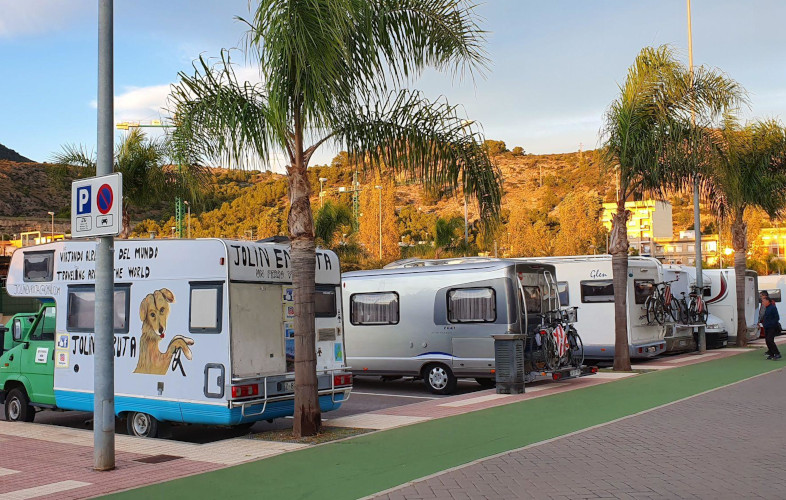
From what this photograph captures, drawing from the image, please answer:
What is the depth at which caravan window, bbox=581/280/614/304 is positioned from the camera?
70.9ft

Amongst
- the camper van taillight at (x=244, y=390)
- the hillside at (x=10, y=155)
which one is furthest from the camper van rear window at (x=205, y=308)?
the hillside at (x=10, y=155)

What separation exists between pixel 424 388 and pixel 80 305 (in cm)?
856

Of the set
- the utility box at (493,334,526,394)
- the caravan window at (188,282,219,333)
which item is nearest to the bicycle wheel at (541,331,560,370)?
the utility box at (493,334,526,394)

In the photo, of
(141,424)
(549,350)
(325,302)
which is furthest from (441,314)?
(141,424)

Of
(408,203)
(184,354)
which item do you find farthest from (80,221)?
(408,203)

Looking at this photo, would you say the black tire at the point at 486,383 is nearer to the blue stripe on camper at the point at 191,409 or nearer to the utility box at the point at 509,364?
the utility box at the point at 509,364

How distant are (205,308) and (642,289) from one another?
1425 cm

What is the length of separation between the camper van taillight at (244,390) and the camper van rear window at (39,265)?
4.42 metres

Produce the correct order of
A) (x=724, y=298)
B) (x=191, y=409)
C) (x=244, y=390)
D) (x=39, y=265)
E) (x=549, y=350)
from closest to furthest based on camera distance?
(x=244, y=390)
(x=191, y=409)
(x=39, y=265)
(x=549, y=350)
(x=724, y=298)

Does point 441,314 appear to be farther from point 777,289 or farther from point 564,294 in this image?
point 777,289

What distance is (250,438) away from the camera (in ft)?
36.5

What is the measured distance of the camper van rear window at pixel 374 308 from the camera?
18672mm

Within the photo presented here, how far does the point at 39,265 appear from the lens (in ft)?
44.0

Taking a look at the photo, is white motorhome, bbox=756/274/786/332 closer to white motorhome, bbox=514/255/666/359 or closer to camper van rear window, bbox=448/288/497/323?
white motorhome, bbox=514/255/666/359
